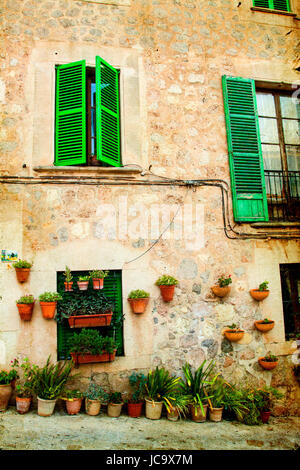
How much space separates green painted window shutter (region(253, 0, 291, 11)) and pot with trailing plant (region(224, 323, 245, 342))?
5898 millimetres

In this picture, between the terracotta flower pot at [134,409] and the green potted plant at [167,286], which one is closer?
the terracotta flower pot at [134,409]

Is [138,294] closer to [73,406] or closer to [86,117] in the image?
[73,406]

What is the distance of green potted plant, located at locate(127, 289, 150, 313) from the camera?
5242 millimetres

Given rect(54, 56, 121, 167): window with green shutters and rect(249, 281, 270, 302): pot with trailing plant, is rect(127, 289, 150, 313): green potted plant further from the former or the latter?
rect(54, 56, 121, 167): window with green shutters

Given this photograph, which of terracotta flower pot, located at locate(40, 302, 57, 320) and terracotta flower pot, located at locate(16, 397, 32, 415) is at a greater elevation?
terracotta flower pot, located at locate(40, 302, 57, 320)

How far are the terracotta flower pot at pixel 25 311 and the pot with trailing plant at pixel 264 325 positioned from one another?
3.39 m

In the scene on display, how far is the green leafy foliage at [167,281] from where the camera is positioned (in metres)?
5.36

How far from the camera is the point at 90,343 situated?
483cm

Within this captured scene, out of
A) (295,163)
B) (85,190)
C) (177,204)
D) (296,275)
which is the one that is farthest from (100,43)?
(296,275)

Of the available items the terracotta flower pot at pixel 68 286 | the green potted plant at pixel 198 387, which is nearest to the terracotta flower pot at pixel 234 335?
the green potted plant at pixel 198 387

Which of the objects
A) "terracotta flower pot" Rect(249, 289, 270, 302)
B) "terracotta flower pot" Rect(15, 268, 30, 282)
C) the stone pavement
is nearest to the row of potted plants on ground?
the stone pavement

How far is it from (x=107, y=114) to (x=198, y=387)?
4257mm

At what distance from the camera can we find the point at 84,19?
5953 mm

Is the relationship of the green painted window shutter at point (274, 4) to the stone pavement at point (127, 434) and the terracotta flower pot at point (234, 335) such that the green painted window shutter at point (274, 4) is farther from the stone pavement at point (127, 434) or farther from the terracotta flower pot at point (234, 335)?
the stone pavement at point (127, 434)
